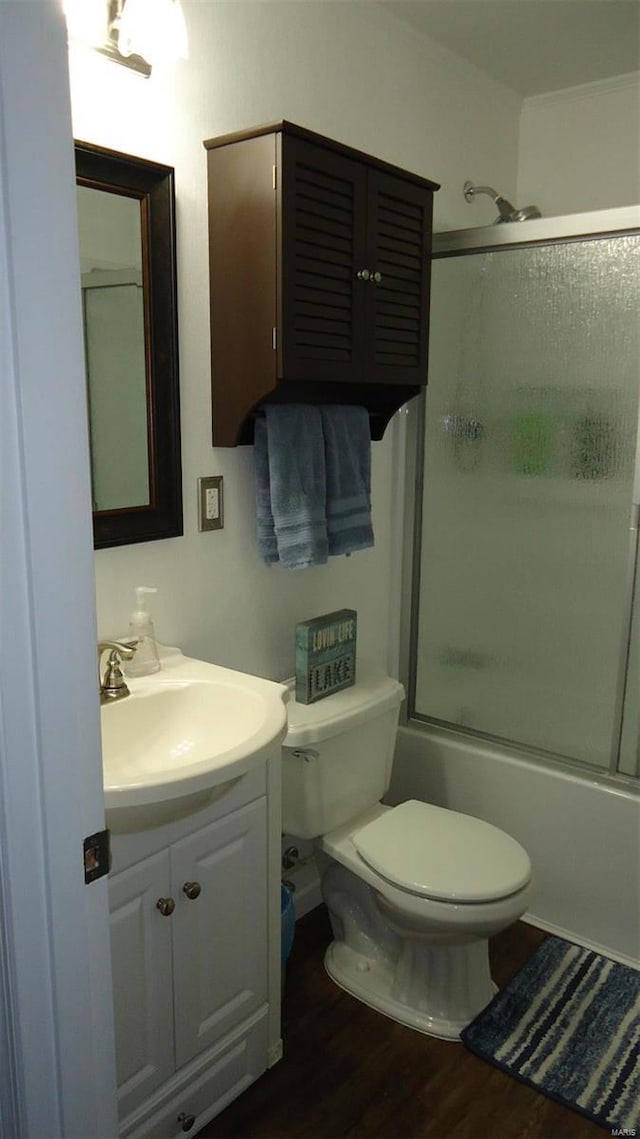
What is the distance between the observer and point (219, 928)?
165 cm

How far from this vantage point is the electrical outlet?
1946 mm

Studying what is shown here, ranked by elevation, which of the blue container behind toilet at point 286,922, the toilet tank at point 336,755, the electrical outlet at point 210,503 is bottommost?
the blue container behind toilet at point 286,922

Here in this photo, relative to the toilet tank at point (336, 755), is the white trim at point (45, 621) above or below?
above

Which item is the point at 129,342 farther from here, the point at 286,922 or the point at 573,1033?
the point at 573,1033

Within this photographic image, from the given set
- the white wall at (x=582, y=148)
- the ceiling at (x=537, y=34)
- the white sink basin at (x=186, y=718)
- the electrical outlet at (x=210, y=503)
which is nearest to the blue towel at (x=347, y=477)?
the electrical outlet at (x=210, y=503)

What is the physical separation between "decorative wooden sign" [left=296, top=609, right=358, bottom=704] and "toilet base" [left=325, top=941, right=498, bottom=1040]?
2.20 ft

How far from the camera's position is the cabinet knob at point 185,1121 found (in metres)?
1.65

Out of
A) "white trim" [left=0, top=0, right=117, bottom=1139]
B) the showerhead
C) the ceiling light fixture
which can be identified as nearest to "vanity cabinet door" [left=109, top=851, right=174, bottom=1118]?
"white trim" [left=0, top=0, right=117, bottom=1139]

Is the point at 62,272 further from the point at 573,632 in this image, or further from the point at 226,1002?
the point at 573,632

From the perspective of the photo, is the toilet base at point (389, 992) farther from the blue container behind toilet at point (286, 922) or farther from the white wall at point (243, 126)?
the white wall at point (243, 126)

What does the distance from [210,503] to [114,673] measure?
488 millimetres

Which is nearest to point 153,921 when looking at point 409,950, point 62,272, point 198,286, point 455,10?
point 409,950

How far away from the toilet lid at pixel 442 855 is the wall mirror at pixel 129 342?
89cm

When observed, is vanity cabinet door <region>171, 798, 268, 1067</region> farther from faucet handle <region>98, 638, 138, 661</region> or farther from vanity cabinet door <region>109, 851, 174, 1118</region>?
faucet handle <region>98, 638, 138, 661</region>
